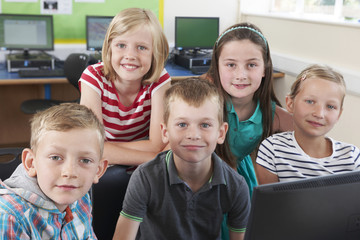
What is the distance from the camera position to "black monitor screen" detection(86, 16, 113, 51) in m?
3.75

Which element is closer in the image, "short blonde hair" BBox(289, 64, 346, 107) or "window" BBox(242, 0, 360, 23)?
"short blonde hair" BBox(289, 64, 346, 107)

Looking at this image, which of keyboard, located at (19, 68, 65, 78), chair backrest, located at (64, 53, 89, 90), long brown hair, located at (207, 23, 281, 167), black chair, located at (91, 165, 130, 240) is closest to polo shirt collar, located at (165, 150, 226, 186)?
black chair, located at (91, 165, 130, 240)

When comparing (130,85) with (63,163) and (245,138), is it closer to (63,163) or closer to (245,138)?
(245,138)

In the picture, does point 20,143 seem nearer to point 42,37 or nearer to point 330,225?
point 42,37

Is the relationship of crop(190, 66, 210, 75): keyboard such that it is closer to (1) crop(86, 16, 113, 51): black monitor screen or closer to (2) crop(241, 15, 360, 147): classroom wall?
(2) crop(241, 15, 360, 147): classroom wall

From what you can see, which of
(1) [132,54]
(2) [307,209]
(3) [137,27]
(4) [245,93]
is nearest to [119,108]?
(1) [132,54]

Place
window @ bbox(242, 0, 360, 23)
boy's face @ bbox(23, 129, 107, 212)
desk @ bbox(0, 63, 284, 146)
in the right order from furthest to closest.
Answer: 1. desk @ bbox(0, 63, 284, 146)
2. window @ bbox(242, 0, 360, 23)
3. boy's face @ bbox(23, 129, 107, 212)

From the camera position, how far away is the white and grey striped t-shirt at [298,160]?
1396 millimetres

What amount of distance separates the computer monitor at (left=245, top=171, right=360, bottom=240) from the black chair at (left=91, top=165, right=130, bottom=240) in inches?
31.8

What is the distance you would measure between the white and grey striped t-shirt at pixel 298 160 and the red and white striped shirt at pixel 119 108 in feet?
1.84

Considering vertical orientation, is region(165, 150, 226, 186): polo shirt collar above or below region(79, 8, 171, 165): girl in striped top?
below

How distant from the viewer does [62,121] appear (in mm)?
1057

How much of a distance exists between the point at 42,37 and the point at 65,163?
114 inches

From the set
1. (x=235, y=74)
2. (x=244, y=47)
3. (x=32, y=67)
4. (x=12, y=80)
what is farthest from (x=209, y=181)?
(x=32, y=67)
